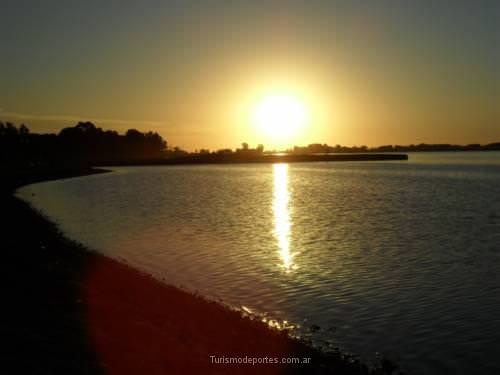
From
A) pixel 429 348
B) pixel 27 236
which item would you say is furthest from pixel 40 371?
pixel 27 236

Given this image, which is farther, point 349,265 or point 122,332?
point 349,265

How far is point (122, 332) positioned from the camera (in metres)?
12.9

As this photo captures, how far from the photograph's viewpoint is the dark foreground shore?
10.6 m

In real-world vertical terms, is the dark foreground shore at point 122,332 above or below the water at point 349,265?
above

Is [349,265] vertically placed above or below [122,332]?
below

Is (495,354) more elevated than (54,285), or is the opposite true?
(54,285)

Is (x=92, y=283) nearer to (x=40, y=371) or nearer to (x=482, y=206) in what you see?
(x=40, y=371)

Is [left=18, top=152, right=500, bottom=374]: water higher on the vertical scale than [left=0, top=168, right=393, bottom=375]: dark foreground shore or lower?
lower

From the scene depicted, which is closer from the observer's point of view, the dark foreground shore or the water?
the dark foreground shore

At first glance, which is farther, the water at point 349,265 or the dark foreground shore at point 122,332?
the water at point 349,265

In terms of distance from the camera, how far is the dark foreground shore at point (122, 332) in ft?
34.6

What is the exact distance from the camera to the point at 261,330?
50.9 feet

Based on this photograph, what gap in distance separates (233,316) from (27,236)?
1894cm

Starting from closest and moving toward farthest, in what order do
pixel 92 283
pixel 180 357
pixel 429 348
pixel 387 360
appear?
pixel 180 357 → pixel 387 360 → pixel 429 348 → pixel 92 283
